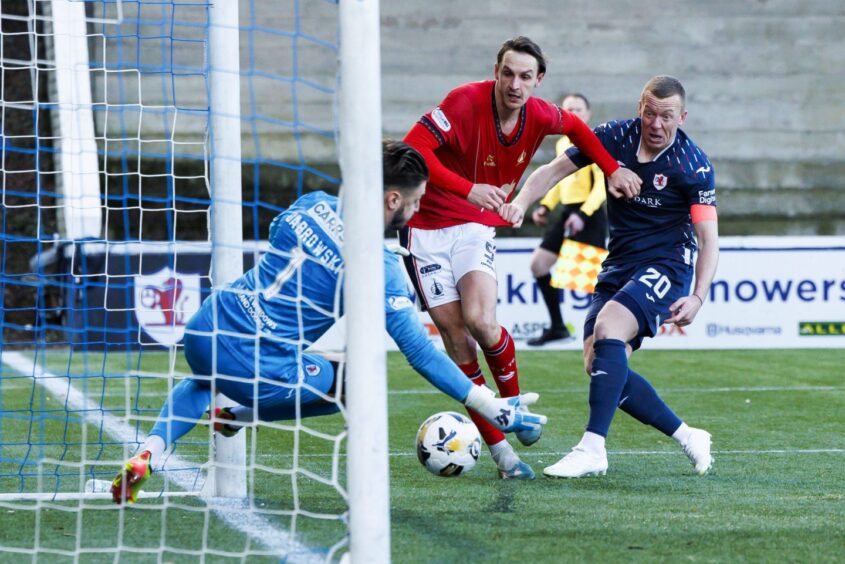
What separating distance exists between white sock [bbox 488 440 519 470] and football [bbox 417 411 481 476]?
0.50m

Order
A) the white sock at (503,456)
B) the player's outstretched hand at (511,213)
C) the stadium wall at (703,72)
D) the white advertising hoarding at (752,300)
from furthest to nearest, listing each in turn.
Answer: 1. the stadium wall at (703,72)
2. the white advertising hoarding at (752,300)
3. the white sock at (503,456)
4. the player's outstretched hand at (511,213)

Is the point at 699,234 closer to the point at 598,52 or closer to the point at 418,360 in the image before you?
the point at 418,360

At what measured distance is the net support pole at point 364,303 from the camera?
10.2 ft

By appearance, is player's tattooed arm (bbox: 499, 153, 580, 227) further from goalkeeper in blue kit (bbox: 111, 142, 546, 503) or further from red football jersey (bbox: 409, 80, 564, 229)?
goalkeeper in blue kit (bbox: 111, 142, 546, 503)

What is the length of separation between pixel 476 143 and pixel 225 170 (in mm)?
1341

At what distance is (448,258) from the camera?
17.8 ft

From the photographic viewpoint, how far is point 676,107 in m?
5.22

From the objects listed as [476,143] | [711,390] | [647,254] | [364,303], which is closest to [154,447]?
[364,303]

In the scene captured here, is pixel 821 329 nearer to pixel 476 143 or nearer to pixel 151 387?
pixel 151 387

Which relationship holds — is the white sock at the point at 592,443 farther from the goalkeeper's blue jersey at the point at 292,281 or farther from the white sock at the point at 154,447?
the white sock at the point at 154,447

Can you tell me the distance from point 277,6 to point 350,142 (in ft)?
39.0

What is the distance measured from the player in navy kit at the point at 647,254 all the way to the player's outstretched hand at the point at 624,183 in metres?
0.01

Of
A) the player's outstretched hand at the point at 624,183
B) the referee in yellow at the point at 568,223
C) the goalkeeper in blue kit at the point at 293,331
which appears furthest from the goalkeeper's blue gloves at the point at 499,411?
the referee in yellow at the point at 568,223

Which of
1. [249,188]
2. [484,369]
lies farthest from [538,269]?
[249,188]
